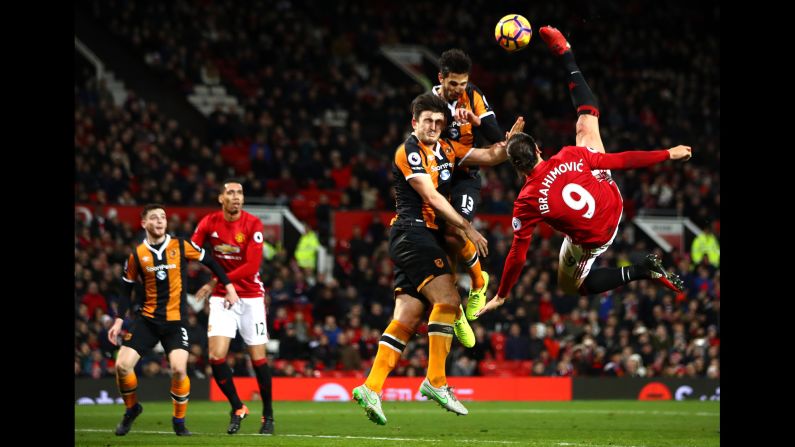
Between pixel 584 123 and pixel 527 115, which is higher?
pixel 527 115

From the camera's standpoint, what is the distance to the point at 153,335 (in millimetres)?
12219

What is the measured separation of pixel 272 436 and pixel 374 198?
47.2 feet

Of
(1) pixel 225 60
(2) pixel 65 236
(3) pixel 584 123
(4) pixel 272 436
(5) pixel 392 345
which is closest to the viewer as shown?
(2) pixel 65 236

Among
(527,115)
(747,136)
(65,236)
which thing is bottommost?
(65,236)

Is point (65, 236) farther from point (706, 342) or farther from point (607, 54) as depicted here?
point (607, 54)

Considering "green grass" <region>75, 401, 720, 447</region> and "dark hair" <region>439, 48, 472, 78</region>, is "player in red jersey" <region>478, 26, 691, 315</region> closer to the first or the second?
"dark hair" <region>439, 48, 472, 78</region>

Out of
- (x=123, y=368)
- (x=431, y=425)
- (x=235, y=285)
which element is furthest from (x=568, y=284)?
(x=123, y=368)

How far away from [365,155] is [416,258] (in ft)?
58.7

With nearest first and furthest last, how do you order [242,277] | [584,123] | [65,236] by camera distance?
[65,236], [584,123], [242,277]

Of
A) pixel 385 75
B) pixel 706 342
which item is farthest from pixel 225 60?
pixel 706 342

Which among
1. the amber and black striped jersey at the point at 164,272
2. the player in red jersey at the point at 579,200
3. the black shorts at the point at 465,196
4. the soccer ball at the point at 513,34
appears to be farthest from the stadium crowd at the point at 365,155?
the amber and black striped jersey at the point at 164,272

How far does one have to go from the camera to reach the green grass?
10508mm

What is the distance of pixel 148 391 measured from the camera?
18547 mm

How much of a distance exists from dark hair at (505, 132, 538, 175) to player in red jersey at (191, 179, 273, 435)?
4135 mm
